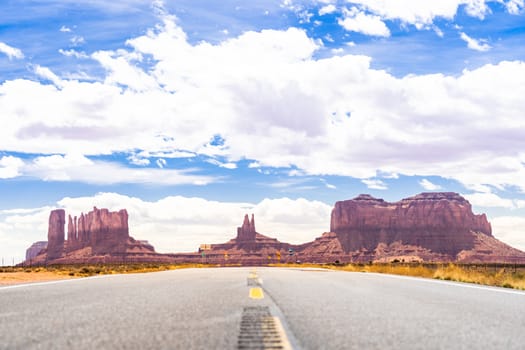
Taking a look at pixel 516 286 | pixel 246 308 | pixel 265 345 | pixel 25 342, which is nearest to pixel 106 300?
pixel 246 308

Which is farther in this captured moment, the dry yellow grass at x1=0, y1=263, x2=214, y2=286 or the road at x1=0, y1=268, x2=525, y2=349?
the dry yellow grass at x1=0, y1=263, x2=214, y2=286

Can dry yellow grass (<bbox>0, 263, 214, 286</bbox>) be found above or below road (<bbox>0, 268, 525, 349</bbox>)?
below

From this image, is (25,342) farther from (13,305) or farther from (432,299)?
(432,299)

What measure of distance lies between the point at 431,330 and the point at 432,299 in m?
4.50

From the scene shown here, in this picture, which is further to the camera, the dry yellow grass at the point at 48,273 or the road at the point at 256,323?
the dry yellow grass at the point at 48,273

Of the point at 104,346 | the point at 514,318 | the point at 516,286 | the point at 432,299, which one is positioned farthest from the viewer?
the point at 516,286

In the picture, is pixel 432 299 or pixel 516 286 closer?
pixel 432 299

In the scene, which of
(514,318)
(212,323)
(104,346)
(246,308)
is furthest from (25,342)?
(514,318)

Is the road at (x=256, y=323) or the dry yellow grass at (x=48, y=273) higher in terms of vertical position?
the road at (x=256, y=323)

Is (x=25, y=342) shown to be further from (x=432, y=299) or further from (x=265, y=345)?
(x=432, y=299)

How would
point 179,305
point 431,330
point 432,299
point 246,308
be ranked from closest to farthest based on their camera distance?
point 431,330 < point 246,308 < point 179,305 < point 432,299

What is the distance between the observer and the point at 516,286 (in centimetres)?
1573

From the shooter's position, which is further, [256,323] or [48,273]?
[48,273]

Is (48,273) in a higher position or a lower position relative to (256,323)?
lower
